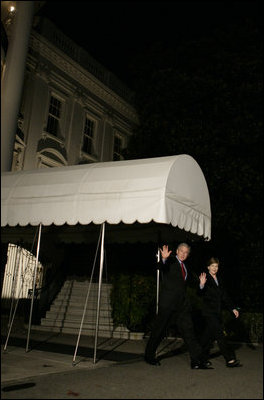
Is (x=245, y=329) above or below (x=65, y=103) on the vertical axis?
below

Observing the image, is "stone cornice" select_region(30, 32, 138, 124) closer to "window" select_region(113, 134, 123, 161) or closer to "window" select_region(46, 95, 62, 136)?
"window" select_region(113, 134, 123, 161)

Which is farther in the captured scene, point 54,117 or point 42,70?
point 54,117

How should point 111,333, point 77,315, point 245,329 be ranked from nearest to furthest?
1. point 111,333
2. point 245,329
3. point 77,315

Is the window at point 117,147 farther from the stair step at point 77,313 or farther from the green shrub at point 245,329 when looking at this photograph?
the green shrub at point 245,329

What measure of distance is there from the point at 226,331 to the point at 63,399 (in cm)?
851

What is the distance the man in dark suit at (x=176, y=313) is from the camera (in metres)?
7.20

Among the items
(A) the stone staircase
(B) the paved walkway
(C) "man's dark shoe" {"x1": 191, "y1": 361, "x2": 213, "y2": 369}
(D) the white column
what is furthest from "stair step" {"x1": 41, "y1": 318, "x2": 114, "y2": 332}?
(D) the white column

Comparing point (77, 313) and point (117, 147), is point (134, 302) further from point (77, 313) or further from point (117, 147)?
point (117, 147)

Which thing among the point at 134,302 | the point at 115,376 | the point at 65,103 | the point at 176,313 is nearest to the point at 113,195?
the point at 176,313

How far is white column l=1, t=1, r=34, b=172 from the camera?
5.01m

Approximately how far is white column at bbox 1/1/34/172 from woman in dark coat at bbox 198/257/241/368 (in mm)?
4220

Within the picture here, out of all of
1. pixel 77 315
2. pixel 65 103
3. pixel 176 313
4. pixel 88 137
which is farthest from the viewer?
pixel 88 137

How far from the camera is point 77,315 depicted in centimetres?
1302

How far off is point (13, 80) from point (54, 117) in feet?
53.9
